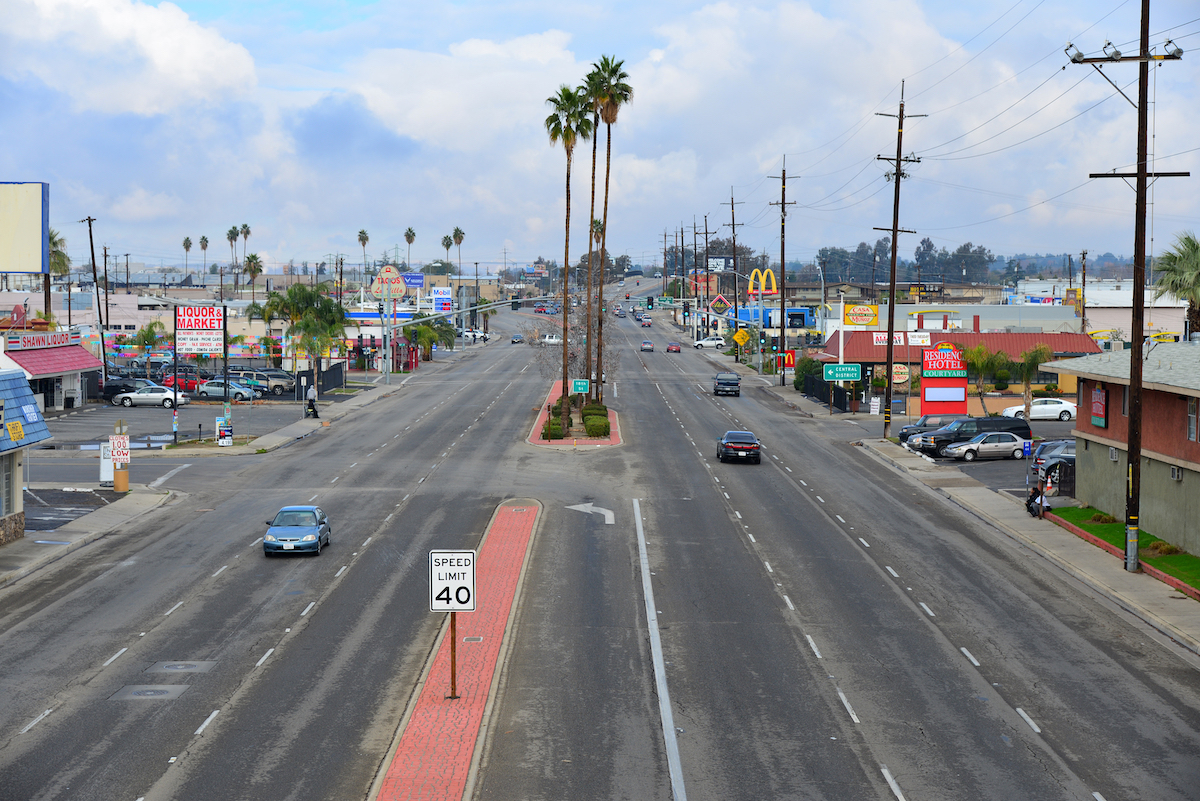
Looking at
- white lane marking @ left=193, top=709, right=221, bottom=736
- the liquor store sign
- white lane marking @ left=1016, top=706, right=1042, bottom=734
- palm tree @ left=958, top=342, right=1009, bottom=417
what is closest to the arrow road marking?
white lane marking @ left=1016, top=706, right=1042, bottom=734

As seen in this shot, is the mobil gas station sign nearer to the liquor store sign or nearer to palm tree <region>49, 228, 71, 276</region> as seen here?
the liquor store sign

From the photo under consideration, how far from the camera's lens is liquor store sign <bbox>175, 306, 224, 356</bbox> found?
60219 millimetres

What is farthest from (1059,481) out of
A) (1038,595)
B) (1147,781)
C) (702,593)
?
(1147,781)

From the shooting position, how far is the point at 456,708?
1828 cm

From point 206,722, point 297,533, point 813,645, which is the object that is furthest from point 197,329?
point 813,645

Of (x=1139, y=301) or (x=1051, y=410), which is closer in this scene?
(x=1139, y=301)

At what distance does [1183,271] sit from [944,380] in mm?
20783

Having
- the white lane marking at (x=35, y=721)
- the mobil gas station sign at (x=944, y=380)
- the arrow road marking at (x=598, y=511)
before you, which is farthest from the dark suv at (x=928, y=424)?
the white lane marking at (x=35, y=721)

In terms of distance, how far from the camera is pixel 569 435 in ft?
189

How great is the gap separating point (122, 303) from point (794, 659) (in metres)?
120

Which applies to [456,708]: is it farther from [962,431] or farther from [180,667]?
[962,431]

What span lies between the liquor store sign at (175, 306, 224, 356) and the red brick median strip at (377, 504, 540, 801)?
121ft

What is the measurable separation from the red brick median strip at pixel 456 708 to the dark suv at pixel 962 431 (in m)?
29.0

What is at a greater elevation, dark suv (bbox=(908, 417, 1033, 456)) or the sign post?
the sign post
